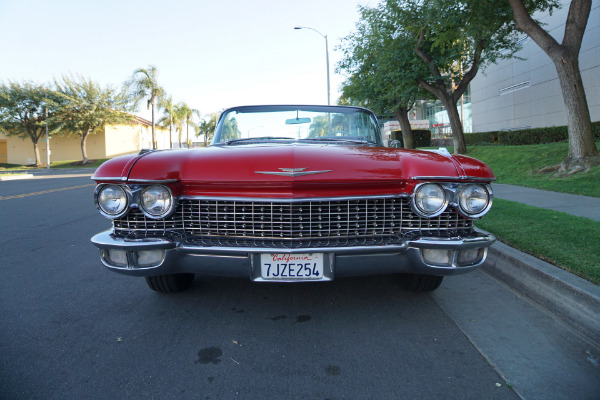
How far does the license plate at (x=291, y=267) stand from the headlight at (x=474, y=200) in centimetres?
94

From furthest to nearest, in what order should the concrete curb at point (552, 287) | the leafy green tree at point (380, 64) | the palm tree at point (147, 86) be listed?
the palm tree at point (147, 86) < the leafy green tree at point (380, 64) < the concrete curb at point (552, 287)

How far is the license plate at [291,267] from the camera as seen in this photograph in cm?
233

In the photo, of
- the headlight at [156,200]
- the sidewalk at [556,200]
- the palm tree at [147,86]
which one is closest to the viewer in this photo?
the headlight at [156,200]

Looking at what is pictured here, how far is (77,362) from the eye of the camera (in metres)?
2.23

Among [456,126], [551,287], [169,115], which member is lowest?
[551,287]

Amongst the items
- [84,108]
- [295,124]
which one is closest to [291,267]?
[295,124]

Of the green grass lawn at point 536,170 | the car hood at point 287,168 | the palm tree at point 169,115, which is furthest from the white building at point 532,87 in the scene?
the palm tree at point 169,115

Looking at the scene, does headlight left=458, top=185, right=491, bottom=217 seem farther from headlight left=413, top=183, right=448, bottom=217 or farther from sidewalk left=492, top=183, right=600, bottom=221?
sidewalk left=492, top=183, right=600, bottom=221

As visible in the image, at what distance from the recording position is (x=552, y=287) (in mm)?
2951

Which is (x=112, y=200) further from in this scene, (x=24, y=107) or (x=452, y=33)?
(x=24, y=107)

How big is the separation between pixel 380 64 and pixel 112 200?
15.7 metres

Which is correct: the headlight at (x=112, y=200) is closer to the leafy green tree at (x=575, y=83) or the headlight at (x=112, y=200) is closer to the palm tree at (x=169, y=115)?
the leafy green tree at (x=575, y=83)

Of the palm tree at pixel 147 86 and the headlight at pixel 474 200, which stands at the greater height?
the palm tree at pixel 147 86

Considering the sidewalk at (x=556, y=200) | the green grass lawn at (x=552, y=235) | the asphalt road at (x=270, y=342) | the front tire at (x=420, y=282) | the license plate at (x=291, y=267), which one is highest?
the license plate at (x=291, y=267)
